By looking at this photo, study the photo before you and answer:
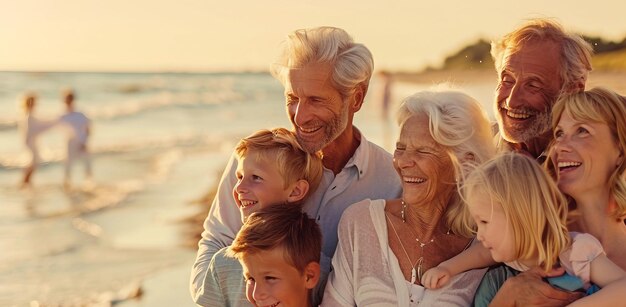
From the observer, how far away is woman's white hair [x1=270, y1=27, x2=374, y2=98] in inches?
181

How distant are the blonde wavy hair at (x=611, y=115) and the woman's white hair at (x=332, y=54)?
40.3 inches

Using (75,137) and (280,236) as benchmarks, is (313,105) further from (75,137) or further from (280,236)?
(75,137)

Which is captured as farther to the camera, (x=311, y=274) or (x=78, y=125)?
(x=78, y=125)

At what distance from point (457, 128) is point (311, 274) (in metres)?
0.81

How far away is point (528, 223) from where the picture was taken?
3705 mm

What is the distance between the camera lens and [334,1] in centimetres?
2825

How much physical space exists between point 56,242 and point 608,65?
19.8 meters

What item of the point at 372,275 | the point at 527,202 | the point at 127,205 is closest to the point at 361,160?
the point at 372,275

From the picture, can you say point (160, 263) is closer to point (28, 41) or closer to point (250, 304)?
point (250, 304)

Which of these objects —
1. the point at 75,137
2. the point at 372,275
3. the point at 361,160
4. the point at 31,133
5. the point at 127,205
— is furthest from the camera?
the point at 31,133

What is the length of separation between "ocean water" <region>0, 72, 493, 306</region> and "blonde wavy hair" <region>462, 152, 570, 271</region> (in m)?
0.58

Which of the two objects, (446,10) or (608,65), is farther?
(446,10)

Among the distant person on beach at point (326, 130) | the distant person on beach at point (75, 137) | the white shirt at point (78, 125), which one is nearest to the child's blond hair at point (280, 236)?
the distant person on beach at point (326, 130)

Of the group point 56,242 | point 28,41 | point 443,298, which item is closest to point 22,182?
point 56,242
